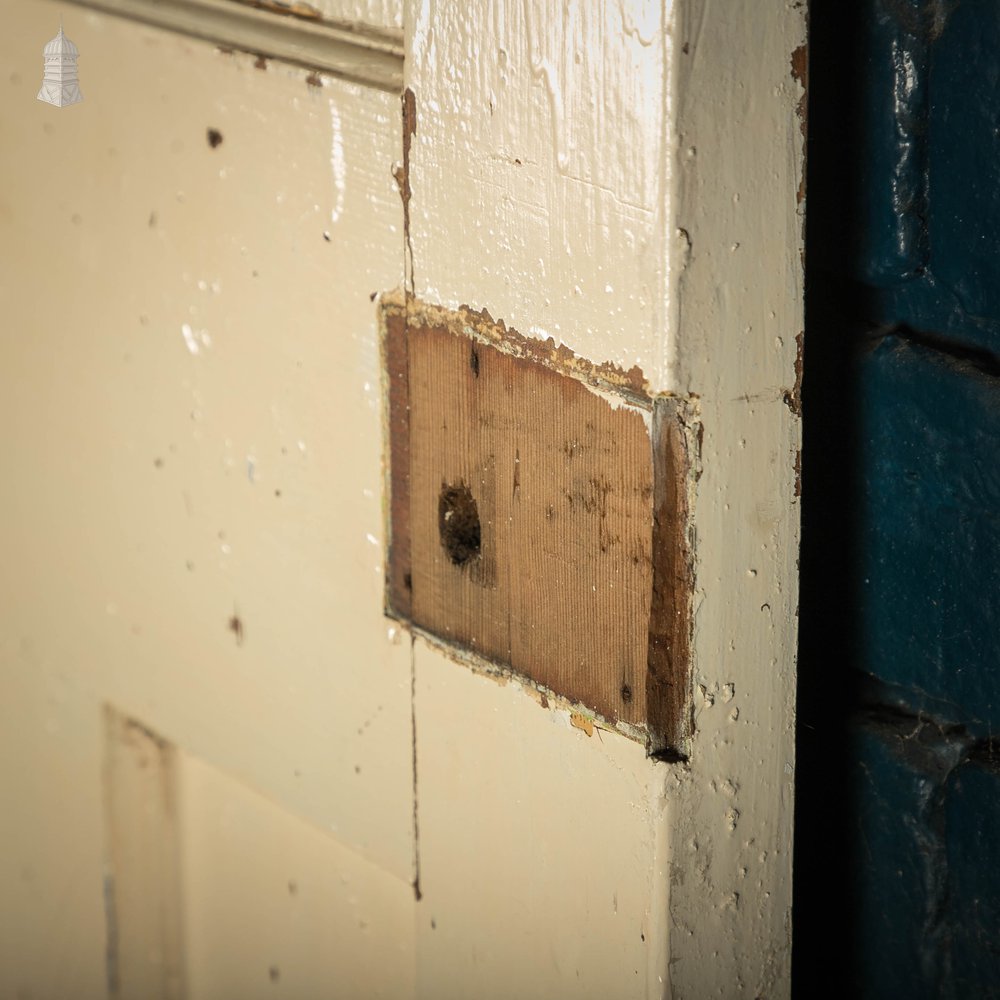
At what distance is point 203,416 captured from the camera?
0.93m

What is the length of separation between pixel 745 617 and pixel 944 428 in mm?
155

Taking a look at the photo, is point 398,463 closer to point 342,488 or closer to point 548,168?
point 342,488

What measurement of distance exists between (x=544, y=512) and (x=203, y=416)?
0.37 meters

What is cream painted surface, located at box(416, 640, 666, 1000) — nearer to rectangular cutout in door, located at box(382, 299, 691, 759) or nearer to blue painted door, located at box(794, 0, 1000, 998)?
rectangular cutout in door, located at box(382, 299, 691, 759)

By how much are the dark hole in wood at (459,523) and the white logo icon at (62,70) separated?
467 millimetres

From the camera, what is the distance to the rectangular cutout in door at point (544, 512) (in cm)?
61

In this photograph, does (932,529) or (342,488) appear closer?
(932,529)

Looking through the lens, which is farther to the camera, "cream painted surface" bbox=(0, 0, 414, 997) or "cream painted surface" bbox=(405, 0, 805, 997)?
"cream painted surface" bbox=(0, 0, 414, 997)

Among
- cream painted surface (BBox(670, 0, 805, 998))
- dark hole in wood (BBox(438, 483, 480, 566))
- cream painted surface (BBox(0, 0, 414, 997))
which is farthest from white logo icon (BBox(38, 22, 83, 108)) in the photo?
cream painted surface (BBox(670, 0, 805, 998))

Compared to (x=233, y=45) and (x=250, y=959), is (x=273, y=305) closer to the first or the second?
(x=233, y=45)

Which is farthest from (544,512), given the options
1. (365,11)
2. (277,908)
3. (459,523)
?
(277,908)

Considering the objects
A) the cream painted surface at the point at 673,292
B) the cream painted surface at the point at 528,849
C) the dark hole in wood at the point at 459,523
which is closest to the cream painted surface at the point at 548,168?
the cream painted surface at the point at 673,292

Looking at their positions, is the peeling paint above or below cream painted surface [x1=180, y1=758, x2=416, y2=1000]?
above

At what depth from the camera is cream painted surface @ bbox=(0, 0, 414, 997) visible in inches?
31.4
